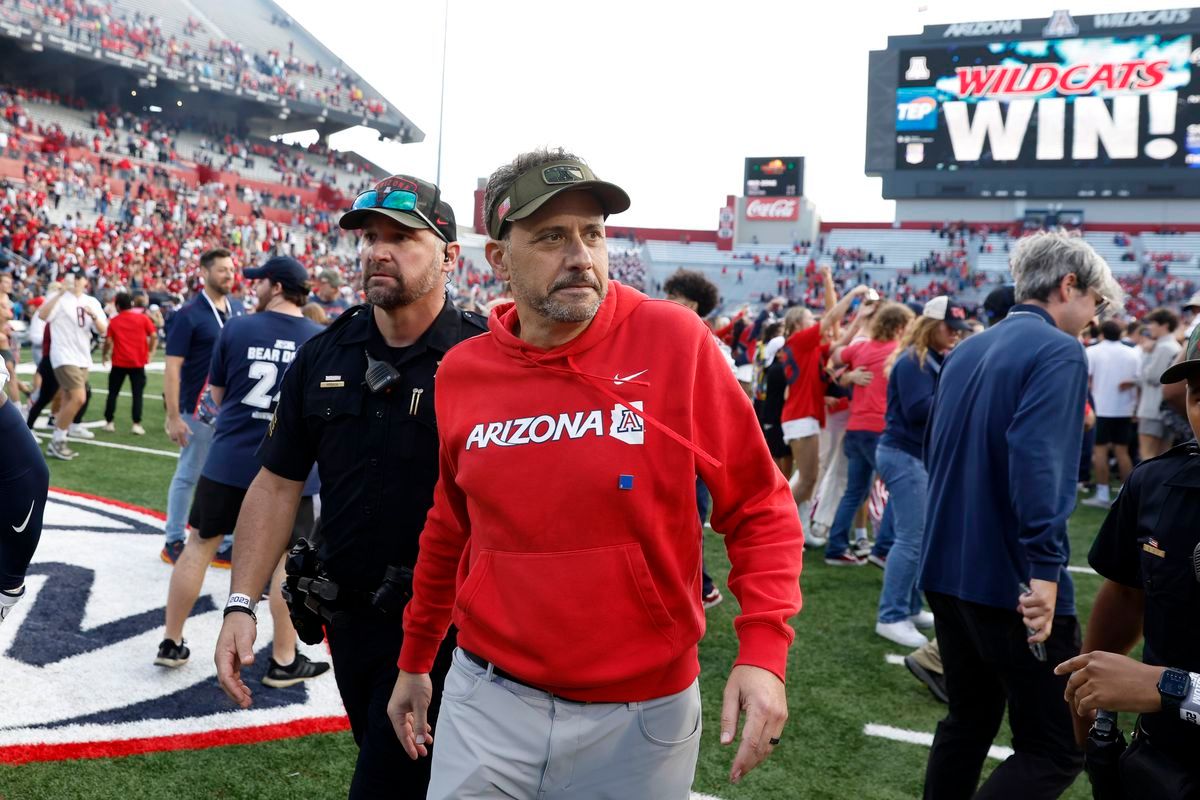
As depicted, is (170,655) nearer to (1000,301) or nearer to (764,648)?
(764,648)

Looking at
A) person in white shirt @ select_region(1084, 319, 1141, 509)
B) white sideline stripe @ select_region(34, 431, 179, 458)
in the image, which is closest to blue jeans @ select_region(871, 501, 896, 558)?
person in white shirt @ select_region(1084, 319, 1141, 509)

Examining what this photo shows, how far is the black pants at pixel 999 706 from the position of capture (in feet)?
9.17

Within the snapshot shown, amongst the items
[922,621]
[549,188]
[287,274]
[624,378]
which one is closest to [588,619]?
[624,378]

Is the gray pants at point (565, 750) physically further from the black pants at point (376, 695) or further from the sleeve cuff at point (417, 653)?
the black pants at point (376, 695)

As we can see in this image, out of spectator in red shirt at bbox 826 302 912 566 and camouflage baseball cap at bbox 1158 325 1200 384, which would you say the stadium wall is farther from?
camouflage baseball cap at bbox 1158 325 1200 384

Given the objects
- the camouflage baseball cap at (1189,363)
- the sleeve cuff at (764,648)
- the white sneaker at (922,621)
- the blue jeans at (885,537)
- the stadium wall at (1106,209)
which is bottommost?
the white sneaker at (922,621)

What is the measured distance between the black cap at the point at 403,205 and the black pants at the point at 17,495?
119cm

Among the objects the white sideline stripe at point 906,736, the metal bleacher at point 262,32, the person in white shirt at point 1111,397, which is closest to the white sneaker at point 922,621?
the white sideline stripe at point 906,736

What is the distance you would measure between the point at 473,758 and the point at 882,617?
167 inches

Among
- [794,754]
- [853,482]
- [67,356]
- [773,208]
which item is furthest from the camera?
[773,208]

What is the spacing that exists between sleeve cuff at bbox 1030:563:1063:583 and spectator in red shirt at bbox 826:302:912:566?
151 inches

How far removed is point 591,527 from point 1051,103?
154ft

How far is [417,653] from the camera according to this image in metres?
2.25

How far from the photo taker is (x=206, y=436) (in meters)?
6.46
